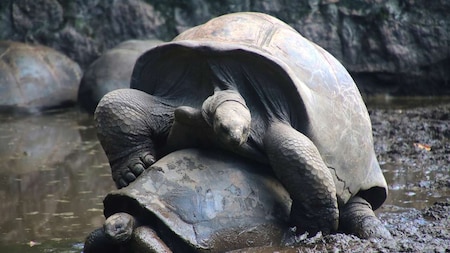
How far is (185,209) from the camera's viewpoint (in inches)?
124

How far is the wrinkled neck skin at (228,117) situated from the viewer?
302 centimetres

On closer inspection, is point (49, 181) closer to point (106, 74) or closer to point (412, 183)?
point (412, 183)

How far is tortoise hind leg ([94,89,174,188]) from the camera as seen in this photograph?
347 centimetres

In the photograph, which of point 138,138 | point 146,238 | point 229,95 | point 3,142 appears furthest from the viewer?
point 3,142

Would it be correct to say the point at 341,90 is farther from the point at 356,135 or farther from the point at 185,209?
the point at 185,209

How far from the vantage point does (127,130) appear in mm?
3477

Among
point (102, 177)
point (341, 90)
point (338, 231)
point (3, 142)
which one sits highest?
point (341, 90)

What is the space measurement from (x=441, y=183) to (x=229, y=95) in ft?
6.92

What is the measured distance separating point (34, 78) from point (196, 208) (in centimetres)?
610

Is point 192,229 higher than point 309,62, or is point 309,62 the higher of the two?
point 309,62

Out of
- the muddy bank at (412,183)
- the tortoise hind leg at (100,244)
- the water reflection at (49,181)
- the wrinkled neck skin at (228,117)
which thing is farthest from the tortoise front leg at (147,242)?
the water reflection at (49,181)

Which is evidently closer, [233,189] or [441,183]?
[233,189]

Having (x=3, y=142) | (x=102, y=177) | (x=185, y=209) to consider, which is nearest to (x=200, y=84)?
(x=185, y=209)

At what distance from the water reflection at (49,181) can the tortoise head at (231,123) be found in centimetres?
112
